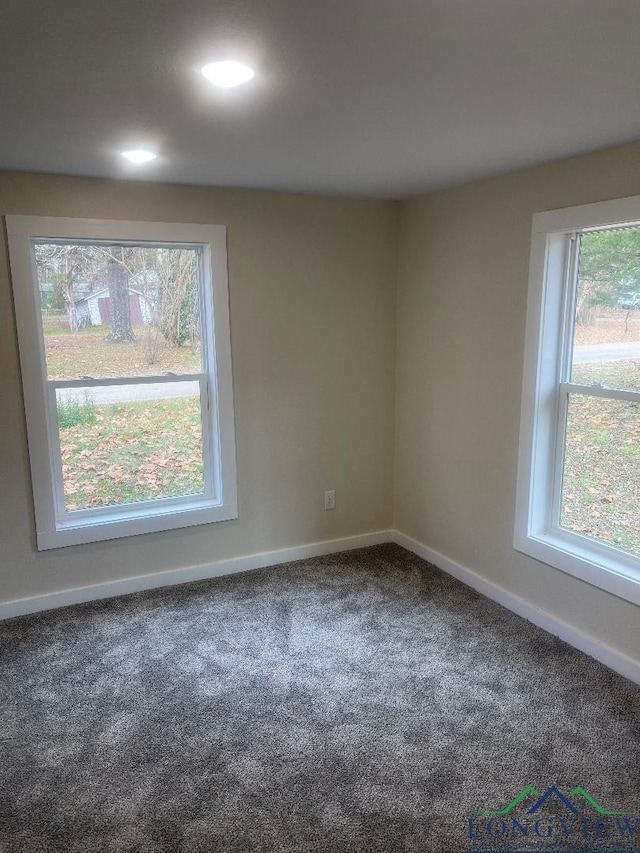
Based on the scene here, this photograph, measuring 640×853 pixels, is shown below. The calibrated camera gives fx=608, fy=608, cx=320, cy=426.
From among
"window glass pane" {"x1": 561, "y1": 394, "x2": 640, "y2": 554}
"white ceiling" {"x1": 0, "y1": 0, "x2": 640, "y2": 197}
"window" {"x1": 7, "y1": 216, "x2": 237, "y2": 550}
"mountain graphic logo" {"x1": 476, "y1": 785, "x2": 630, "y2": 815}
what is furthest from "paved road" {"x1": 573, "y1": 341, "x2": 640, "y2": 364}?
"window" {"x1": 7, "y1": 216, "x2": 237, "y2": 550}

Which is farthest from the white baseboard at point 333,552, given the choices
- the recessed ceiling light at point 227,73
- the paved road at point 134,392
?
the recessed ceiling light at point 227,73

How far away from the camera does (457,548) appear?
11.9ft

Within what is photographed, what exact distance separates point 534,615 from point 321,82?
2.59 m

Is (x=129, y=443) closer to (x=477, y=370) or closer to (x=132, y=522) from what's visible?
(x=132, y=522)

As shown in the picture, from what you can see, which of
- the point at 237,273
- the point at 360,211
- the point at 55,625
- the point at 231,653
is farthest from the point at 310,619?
Answer: the point at 360,211

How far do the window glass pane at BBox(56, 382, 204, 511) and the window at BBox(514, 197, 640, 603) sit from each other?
74.2 inches

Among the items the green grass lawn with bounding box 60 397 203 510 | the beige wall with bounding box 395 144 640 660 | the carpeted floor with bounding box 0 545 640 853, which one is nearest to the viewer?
the carpeted floor with bounding box 0 545 640 853

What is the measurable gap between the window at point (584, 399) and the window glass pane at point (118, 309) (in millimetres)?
1868

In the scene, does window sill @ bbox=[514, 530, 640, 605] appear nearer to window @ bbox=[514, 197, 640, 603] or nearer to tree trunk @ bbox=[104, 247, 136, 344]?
window @ bbox=[514, 197, 640, 603]

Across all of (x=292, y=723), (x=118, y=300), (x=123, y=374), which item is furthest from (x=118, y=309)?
(x=292, y=723)

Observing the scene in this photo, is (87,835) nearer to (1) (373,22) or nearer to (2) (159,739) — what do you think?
(2) (159,739)

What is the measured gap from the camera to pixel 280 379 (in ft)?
12.1

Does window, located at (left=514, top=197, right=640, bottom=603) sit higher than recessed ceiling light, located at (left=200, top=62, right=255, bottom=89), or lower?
lower

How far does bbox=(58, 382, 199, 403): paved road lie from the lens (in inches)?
129
